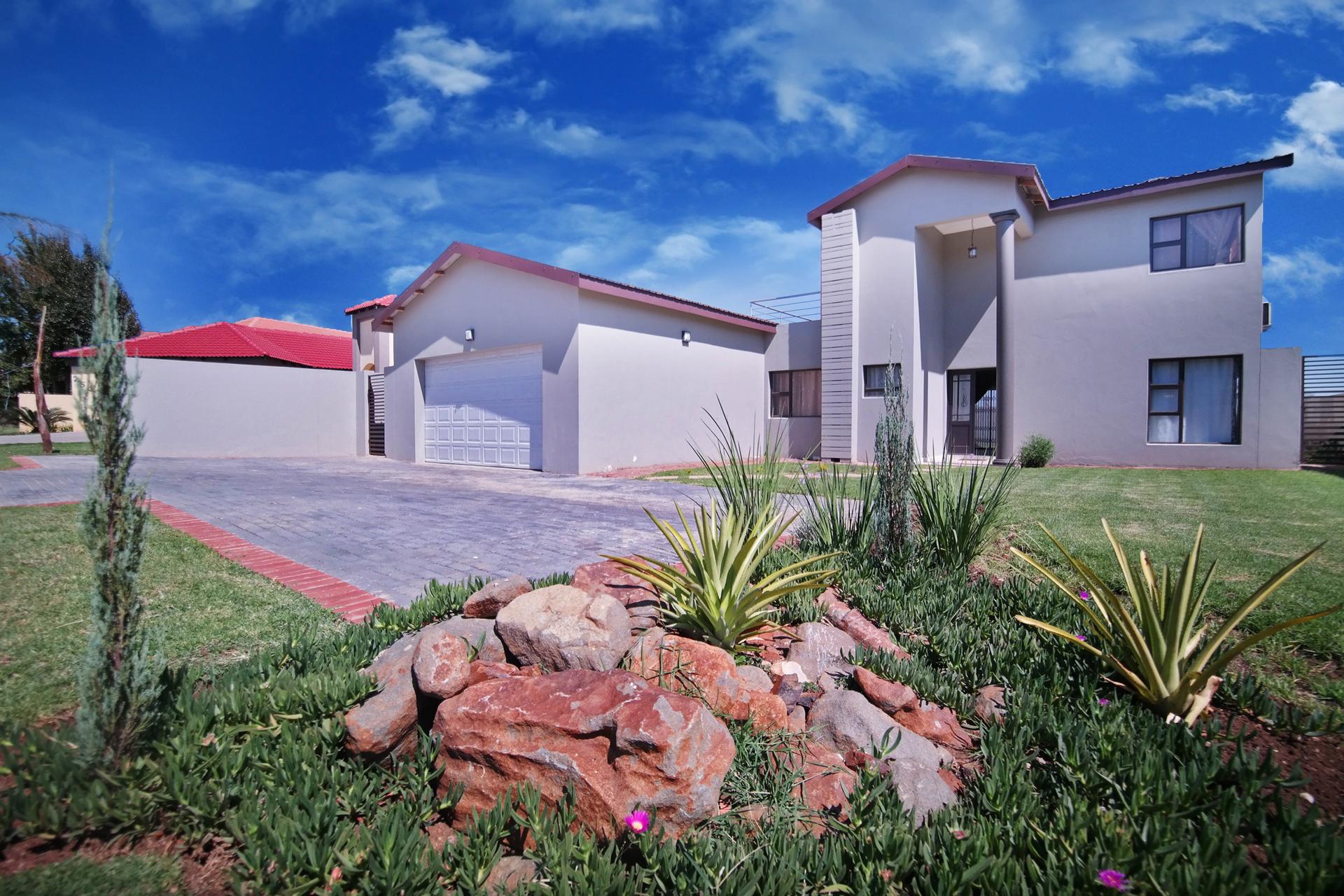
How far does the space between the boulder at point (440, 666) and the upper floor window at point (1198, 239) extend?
17.0 metres

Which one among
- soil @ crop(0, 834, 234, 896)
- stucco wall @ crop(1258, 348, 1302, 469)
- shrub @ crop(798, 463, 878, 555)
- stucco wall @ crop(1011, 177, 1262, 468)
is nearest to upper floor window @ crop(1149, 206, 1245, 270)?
stucco wall @ crop(1011, 177, 1262, 468)

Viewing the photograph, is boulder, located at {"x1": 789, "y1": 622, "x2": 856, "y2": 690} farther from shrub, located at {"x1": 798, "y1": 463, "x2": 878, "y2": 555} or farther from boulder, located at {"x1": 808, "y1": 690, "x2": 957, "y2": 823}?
shrub, located at {"x1": 798, "y1": 463, "x2": 878, "y2": 555}

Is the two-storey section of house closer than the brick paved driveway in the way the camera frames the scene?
No

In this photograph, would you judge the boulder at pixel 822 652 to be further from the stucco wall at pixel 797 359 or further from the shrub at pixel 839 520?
the stucco wall at pixel 797 359

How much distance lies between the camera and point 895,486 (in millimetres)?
4320

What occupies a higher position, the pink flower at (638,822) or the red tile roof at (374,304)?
the red tile roof at (374,304)

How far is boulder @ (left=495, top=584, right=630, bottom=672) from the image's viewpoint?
2650mm

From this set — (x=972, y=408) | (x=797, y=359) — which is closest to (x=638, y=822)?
(x=797, y=359)

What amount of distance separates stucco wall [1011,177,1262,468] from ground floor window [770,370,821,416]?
5.17 m

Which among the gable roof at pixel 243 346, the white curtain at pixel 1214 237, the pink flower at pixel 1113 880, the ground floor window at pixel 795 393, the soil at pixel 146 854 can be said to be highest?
the white curtain at pixel 1214 237

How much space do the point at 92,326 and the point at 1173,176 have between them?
17847 millimetres

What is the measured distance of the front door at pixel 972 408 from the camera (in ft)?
55.1

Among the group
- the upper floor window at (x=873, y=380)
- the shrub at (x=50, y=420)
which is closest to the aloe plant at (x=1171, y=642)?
the upper floor window at (x=873, y=380)

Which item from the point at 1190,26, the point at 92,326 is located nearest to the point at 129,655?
the point at 92,326
